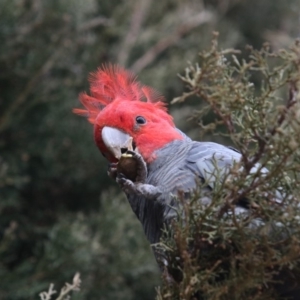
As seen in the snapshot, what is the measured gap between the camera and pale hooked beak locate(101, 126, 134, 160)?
1.69m

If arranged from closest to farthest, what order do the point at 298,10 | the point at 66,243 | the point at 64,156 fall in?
the point at 66,243
the point at 64,156
the point at 298,10

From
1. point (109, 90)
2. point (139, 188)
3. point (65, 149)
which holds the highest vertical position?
point (109, 90)

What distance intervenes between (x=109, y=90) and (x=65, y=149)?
186 cm

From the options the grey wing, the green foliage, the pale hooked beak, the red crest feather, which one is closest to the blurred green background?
the red crest feather

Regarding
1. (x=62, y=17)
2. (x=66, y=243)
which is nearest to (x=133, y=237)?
(x=66, y=243)

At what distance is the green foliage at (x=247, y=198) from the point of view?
107cm

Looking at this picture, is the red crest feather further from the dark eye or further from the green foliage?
the green foliage

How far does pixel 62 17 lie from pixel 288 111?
2.34m

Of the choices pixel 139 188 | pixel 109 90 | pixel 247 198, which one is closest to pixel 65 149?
pixel 109 90

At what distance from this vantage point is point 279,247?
1.13 m

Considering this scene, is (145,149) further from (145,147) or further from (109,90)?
(109,90)

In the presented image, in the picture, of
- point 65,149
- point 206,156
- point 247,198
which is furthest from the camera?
point 65,149

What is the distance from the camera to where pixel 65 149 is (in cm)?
367

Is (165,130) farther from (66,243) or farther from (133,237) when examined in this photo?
(133,237)
